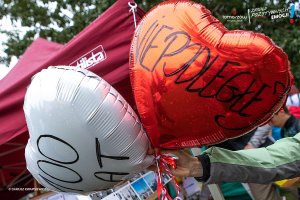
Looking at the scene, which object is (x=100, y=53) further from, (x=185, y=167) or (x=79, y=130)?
(x=185, y=167)

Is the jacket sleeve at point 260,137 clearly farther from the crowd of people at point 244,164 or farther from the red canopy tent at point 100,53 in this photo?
the red canopy tent at point 100,53

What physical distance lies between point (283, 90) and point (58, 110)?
796 millimetres

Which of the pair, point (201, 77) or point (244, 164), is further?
point (244, 164)

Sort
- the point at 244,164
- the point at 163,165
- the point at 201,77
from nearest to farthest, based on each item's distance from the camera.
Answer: the point at 201,77
the point at 163,165
the point at 244,164

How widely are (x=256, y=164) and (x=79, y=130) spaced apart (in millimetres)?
921

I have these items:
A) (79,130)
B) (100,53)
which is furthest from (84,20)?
(79,130)

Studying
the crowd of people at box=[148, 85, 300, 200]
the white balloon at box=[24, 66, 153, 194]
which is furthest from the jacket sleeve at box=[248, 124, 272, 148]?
the white balloon at box=[24, 66, 153, 194]

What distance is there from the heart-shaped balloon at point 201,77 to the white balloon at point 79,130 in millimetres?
116

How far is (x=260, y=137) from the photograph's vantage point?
2178 millimetres

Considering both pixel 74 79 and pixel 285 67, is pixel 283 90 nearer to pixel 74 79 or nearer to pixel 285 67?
pixel 285 67

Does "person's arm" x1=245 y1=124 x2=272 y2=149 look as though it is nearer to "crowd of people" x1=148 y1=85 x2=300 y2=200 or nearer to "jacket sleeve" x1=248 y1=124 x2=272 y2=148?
"jacket sleeve" x1=248 y1=124 x2=272 y2=148

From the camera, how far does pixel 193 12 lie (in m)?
0.82

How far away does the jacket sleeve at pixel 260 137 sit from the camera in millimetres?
2176

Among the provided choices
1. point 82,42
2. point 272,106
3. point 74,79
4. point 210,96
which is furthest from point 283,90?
point 82,42
